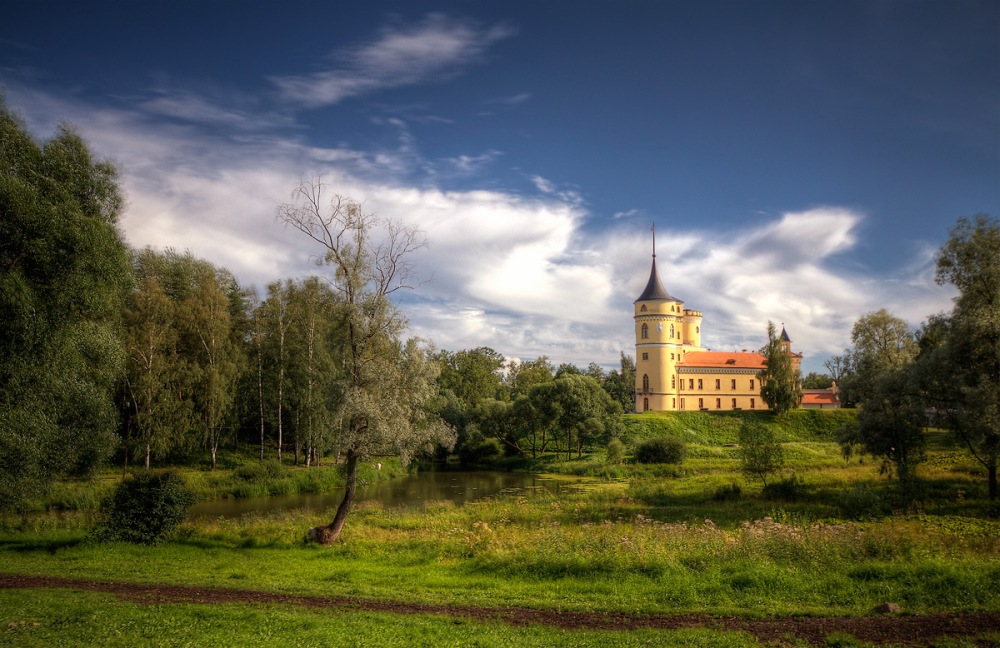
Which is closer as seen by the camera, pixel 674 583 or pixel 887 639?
pixel 887 639

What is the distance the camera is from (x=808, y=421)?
2496 inches

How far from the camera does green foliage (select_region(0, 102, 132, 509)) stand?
12383 millimetres

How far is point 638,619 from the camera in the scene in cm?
1051

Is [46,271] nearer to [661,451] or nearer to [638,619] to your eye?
[638,619]

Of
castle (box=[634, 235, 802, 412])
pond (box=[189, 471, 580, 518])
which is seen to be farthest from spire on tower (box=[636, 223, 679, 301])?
pond (box=[189, 471, 580, 518])

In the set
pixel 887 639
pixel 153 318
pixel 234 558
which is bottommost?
pixel 234 558

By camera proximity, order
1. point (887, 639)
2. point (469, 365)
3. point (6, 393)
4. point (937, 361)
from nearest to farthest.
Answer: point (887, 639)
point (6, 393)
point (937, 361)
point (469, 365)

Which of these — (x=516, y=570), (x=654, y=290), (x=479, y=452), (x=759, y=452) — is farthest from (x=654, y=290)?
(x=516, y=570)

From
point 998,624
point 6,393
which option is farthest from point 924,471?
point 6,393

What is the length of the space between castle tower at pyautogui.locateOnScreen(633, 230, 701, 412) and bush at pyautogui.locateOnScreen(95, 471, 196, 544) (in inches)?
2396

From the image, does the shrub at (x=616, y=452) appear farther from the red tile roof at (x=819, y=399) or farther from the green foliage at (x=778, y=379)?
the red tile roof at (x=819, y=399)

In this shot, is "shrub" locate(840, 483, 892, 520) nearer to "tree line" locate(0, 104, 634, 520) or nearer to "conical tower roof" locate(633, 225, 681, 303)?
"tree line" locate(0, 104, 634, 520)

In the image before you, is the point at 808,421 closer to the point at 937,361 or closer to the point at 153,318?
the point at 937,361

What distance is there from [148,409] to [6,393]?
24403mm
